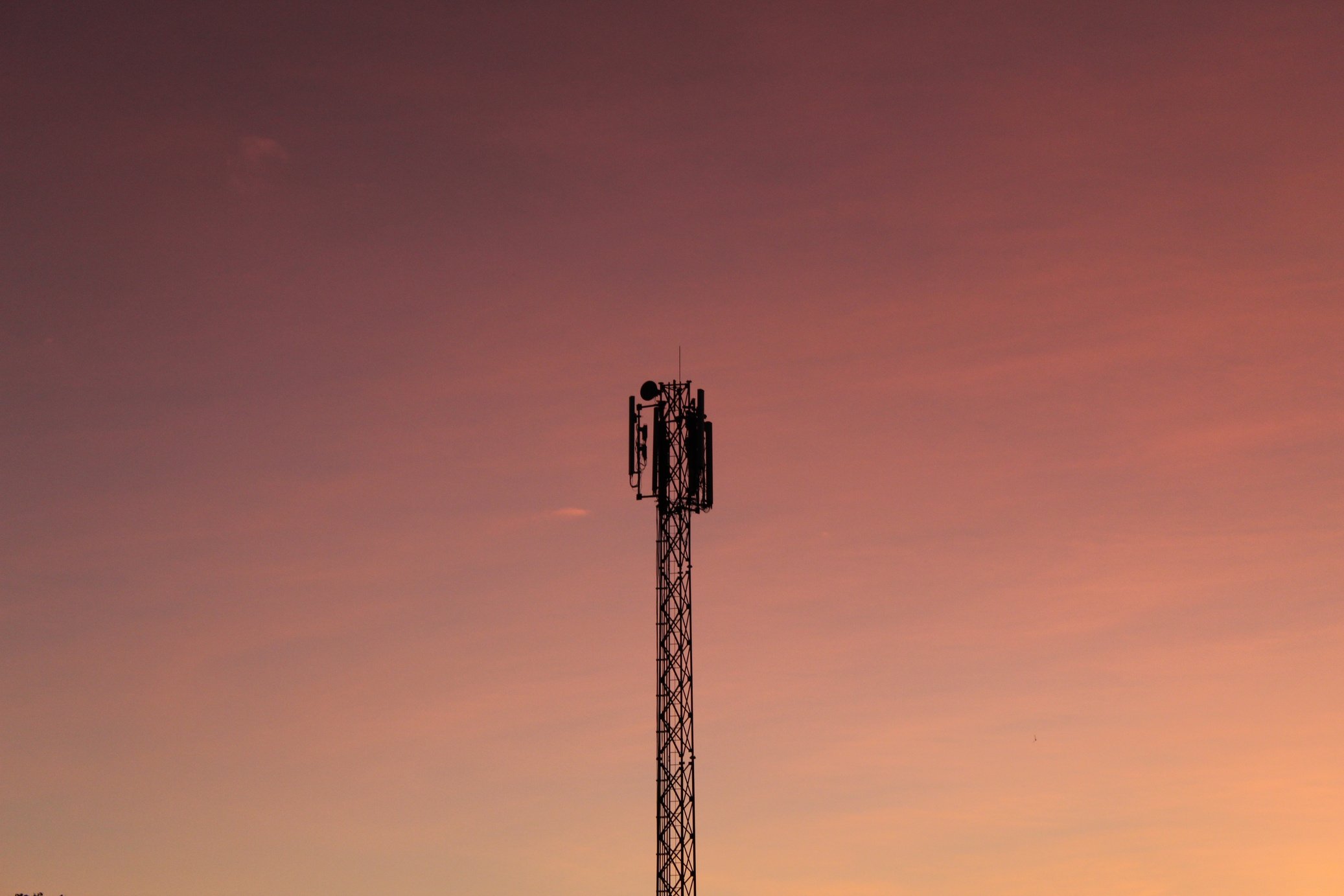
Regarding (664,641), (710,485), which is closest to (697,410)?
(710,485)

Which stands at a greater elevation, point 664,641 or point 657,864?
point 664,641

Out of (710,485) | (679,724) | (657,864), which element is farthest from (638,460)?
(657,864)

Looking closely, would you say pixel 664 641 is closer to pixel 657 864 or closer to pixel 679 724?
pixel 679 724

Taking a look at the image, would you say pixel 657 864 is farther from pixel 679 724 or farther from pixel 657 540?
pixel 657 540

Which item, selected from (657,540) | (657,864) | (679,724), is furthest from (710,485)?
(657,864)

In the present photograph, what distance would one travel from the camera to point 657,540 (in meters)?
99.7

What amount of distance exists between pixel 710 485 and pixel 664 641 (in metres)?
7.65

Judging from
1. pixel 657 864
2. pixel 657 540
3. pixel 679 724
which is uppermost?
pixel 657 540

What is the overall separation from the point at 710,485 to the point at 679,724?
37.2 feet

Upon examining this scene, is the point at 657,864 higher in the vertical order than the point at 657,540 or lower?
lower

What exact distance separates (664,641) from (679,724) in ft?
13.0

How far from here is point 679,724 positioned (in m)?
97.3

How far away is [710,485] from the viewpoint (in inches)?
3939

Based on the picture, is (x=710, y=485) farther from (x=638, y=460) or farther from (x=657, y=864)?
(x=657, y=864)
